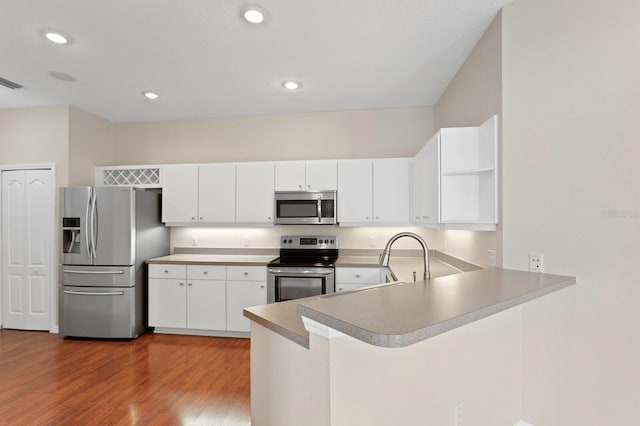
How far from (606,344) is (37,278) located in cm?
560

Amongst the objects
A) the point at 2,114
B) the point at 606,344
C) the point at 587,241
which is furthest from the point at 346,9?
the point at 2,114

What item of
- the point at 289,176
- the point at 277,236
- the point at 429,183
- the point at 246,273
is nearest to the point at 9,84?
the point at 289,176

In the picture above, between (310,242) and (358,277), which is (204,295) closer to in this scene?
(310,242)

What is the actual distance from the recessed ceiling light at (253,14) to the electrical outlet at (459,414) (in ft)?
8.54

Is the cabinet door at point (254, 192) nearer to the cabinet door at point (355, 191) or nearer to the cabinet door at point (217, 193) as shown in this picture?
the cabinet door at point (217, 193)

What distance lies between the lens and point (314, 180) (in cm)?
387

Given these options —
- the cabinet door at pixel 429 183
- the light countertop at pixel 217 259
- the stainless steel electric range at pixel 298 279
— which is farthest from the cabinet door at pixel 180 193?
the cabinet door at pixel 429 183

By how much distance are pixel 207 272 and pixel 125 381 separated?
4.36 feet

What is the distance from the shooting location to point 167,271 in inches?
150

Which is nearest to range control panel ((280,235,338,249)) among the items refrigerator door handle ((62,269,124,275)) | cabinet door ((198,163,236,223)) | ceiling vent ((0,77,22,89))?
cabinet door ((198,163,236,223))

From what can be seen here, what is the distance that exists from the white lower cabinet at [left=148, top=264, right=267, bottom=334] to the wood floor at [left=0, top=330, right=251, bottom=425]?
19 cm

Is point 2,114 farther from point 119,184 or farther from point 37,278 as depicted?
point 37,278

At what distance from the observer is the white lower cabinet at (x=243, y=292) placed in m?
3.68

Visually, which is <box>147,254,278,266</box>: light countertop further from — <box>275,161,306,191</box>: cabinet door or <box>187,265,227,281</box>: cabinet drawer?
<box>275,161,306,191</box>: cabinet door
